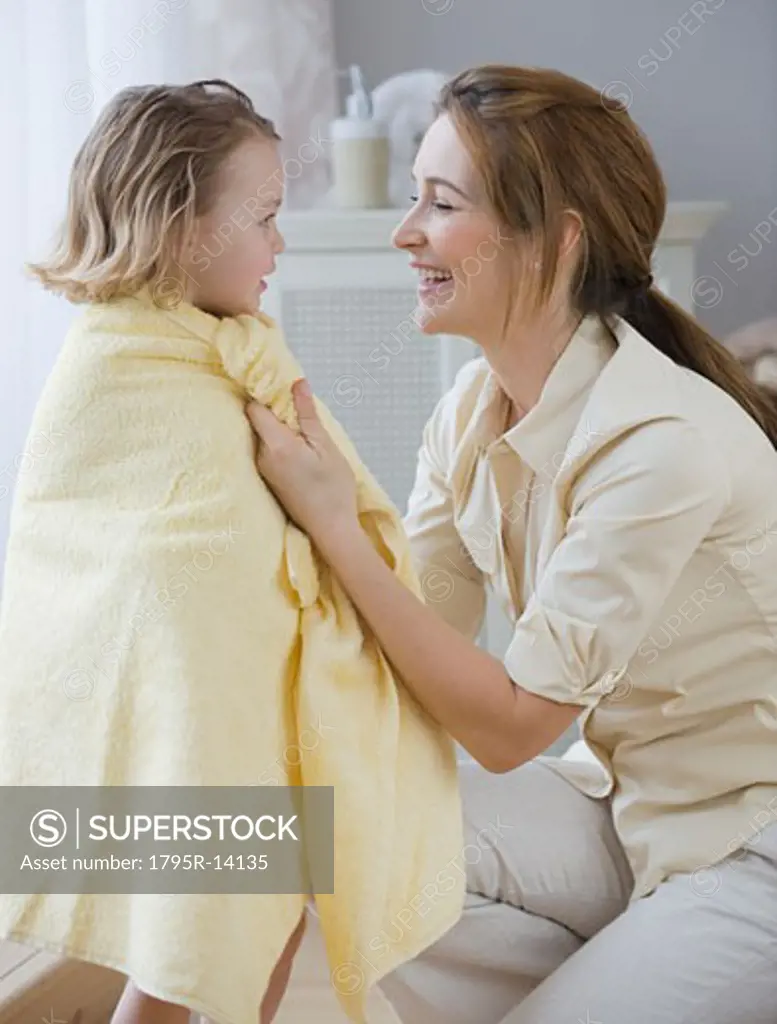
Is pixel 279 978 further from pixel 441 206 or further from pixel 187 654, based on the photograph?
pixel 441 206

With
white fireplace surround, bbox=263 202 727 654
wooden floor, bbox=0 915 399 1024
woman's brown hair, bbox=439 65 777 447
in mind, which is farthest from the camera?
white fireplace surround, bbox=263 202 727 654

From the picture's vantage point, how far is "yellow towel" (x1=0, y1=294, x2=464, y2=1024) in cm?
116

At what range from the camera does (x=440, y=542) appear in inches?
→ 64.2

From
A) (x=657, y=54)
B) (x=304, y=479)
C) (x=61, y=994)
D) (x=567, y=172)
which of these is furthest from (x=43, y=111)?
(x=657, y=54)

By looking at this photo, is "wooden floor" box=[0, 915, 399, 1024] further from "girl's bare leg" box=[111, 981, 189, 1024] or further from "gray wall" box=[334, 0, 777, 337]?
"gray wall" box=[334, 0, 777, 337]

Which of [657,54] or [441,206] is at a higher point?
[441,206]

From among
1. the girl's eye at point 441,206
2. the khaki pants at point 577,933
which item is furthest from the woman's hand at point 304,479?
the khaki pants at point 577,933

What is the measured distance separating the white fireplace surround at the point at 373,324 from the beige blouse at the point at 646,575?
818 mm

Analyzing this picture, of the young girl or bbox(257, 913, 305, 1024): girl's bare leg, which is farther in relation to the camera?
bbox(257, 913, 305, 1024): girl's bare leg

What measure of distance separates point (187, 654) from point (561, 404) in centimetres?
48

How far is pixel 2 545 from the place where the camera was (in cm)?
213

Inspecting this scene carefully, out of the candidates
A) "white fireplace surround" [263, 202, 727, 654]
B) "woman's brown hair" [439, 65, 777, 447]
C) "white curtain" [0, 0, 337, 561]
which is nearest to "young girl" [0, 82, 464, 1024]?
"woman's brown hair" [439, 65, 777, 447]

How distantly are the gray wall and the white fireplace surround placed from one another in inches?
19.5

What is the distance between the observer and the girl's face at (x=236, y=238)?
128 cm
